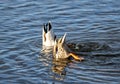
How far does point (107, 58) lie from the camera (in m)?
13.7

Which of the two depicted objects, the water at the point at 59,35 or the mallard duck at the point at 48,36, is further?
the mallard duck at the point at 48,36

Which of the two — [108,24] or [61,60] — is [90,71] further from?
[108,24]

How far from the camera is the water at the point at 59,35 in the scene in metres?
12.7

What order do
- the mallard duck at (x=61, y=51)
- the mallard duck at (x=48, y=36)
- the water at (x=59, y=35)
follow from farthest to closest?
the mallard duck at (x=48, y=36), the mallard duck at (x=61, y=51), the water at (x=59, y=35)

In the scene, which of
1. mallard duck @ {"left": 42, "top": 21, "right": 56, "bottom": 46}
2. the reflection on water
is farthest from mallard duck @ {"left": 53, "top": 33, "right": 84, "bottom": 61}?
mallard duck @ {"left": 42, "top": 21, "right": 56, "bottom": 46}

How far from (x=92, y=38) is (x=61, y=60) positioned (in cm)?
168

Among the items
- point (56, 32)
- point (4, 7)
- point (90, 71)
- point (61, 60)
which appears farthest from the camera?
point (4, 7)

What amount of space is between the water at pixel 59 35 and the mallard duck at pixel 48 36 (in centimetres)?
32

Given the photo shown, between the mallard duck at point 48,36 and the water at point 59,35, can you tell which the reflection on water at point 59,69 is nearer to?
the water at point 59,35

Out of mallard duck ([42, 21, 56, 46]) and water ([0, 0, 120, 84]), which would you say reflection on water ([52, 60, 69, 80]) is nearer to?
water ([0, 0, 120, 84])

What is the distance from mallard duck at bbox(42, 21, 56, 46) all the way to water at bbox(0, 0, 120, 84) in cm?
32

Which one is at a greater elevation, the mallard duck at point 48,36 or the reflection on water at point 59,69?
the mallard duck at point 48,36

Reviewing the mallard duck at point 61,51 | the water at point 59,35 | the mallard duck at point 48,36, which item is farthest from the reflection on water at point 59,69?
the mallard duck at point 48,36

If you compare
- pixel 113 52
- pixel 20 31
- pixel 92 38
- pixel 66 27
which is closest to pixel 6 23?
pixel 20 31
